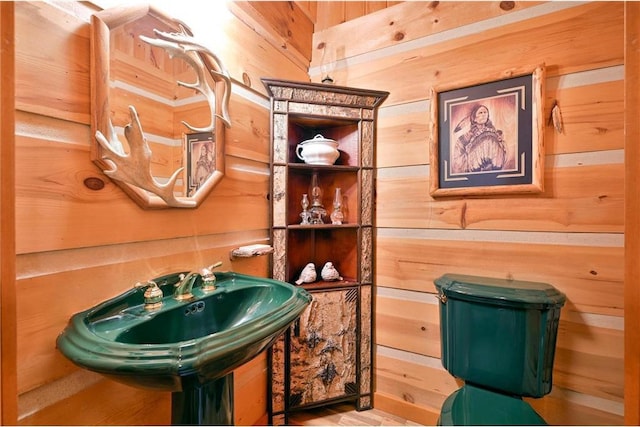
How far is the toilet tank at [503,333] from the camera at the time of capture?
3.58 feet

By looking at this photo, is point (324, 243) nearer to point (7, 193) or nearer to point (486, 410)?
point (486, 410)

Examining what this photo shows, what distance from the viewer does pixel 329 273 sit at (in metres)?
1.58

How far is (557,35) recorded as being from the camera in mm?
1223

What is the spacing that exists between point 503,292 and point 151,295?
1312mm

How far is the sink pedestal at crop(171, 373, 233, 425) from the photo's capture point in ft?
2.67

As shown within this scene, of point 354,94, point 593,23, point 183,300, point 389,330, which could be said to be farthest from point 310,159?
point 593,23

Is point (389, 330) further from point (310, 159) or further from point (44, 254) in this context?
point (44, 254)

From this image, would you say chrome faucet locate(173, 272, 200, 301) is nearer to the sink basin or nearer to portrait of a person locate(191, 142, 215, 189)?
the sink basin

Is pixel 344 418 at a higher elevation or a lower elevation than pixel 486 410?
lower

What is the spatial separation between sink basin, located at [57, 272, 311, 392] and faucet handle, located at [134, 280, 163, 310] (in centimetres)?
2

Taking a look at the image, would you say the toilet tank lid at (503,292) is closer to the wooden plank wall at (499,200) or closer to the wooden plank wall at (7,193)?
the wooden plank wall at (499,200)

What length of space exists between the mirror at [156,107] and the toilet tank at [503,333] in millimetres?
1198

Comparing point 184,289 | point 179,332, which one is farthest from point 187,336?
point 184,289

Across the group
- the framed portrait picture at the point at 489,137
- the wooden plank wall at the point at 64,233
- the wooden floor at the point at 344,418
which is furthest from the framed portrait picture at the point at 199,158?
the wooden floor at the point at 344,418
